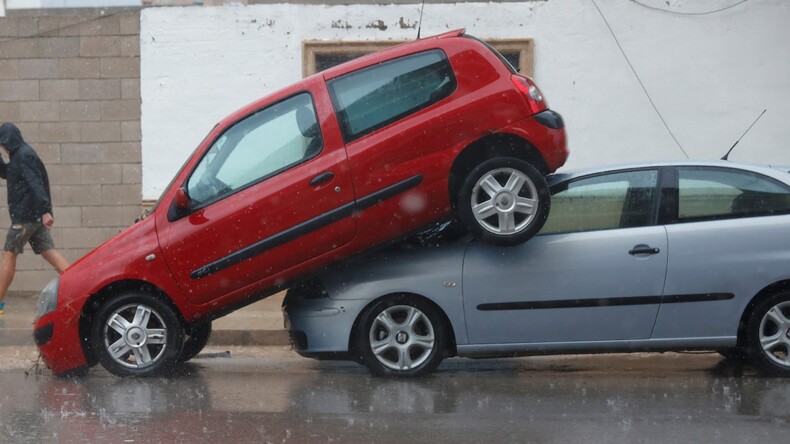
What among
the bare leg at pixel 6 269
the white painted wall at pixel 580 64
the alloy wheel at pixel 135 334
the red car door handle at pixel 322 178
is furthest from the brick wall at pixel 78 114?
the red car door handle at pixel 322 178

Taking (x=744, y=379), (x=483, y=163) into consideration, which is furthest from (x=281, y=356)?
(x=744, y=379)

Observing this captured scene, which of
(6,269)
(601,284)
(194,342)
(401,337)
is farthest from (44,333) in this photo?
(601,284)

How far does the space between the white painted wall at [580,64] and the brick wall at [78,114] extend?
216mm

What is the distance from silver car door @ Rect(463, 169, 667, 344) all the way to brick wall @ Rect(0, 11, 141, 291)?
6.60 m

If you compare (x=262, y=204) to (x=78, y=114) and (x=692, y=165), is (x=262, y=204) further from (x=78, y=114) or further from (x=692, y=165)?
A: (x=78, y=114)

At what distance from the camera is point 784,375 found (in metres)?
6.98

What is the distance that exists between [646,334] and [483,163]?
147 centimetres

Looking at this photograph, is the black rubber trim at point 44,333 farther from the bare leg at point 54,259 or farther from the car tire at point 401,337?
the bare leg at point 54,259

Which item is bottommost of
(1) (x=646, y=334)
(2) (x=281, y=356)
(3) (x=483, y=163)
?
(2) (x=281, y=356)

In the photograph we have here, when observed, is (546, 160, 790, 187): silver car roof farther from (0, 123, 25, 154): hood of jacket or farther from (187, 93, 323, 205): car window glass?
(0, 123, 25, 154): hood of jacket

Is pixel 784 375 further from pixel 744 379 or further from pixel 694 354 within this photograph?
pixel 694 354

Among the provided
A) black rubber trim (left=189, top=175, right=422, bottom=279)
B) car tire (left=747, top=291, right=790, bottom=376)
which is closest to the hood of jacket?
black rubber trim (left=189, top=175, right=422, bottom=279)

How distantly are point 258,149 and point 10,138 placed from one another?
3876 millimetres

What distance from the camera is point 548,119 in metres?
7.18
